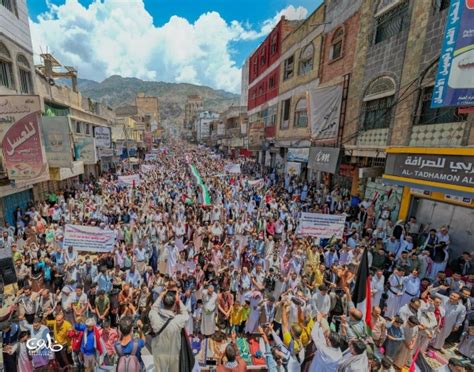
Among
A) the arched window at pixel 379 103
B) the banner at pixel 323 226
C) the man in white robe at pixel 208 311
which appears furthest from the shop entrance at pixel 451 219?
A: the man in white robe at pixel 208 311

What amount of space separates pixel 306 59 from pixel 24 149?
1794 cm

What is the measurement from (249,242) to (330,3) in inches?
612

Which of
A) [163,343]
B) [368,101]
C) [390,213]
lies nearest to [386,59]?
[368,101]

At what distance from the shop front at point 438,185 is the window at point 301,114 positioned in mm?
9333

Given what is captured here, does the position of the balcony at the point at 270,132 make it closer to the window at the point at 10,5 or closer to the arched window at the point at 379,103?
the arched window at the point at 379,103

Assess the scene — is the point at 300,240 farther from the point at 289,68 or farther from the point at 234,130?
the point at 234,130

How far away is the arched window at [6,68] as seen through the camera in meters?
10.9

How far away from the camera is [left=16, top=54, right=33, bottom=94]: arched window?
39.8 feet

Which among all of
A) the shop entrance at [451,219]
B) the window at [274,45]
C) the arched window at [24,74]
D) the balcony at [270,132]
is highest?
the window at [274,45]

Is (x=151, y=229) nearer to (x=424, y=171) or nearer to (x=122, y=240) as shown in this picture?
(x=122, y=240)

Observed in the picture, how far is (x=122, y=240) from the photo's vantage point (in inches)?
379

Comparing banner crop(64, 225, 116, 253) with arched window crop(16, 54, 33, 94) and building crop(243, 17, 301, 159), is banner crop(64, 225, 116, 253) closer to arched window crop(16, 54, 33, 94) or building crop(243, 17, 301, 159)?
arched window crop(16, 54, 33, 94)

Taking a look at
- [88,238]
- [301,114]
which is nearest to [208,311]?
[88,238]

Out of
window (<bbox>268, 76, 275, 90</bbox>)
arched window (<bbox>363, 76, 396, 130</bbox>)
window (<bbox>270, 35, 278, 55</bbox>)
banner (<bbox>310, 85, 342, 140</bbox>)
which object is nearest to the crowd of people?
arched window (<bbox>363, 76, 396, 130</bbox>)
